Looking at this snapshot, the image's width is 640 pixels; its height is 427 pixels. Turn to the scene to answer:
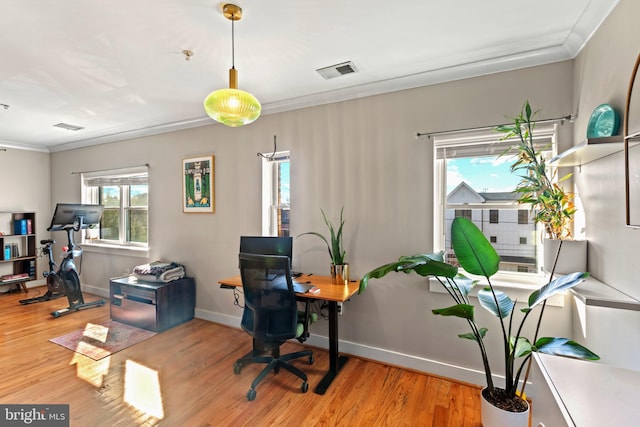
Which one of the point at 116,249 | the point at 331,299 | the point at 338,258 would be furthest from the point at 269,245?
the point at 116,249

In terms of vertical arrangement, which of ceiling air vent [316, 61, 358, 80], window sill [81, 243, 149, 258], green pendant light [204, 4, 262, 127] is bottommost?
window sill [81, 243, 149, 258]

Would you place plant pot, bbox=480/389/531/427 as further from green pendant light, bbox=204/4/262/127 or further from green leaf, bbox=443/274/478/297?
green pendant light, bbox=204/4/262/127

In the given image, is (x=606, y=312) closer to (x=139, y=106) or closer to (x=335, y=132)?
(x=335, y=132)

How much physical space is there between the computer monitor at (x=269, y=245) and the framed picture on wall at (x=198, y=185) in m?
1.00

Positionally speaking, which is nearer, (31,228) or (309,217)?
(309,217)

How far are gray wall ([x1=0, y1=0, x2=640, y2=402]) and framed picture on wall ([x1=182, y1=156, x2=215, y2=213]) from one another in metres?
0.10

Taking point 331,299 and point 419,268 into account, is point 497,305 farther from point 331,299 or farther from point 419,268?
point 331,299

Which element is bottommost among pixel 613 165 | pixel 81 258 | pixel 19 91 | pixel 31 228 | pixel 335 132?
pixel 81 258

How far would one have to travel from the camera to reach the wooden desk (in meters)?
2.25

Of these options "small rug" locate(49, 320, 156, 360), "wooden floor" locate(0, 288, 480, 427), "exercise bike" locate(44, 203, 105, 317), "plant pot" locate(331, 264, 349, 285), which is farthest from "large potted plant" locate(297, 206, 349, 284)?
"exercise bike" locate(44, 203, 105, 317)

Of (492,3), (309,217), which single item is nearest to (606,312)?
(492,3)

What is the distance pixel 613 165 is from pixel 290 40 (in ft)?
6.77

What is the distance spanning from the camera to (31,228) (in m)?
4.98

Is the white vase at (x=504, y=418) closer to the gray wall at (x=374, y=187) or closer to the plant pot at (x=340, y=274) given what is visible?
the gray wall at (x=374, y=187)
